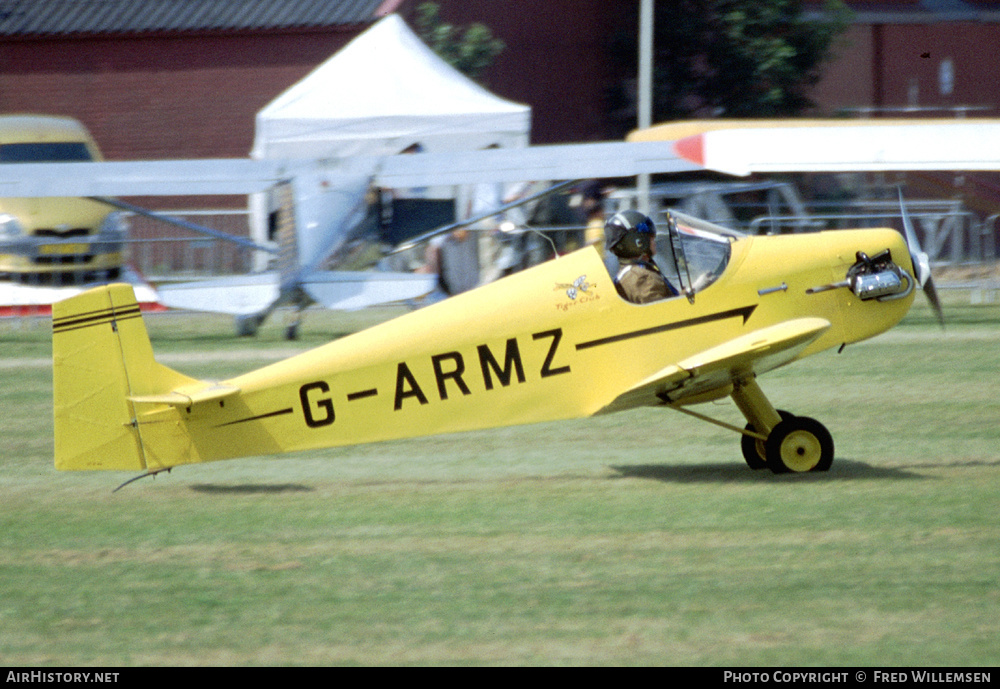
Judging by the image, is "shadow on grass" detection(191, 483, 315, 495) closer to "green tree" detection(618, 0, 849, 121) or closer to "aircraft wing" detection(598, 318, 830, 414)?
"aircraft wing" detection(598, 318, 830, 414)

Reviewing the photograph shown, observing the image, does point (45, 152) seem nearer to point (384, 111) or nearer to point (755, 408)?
point (384, 111)

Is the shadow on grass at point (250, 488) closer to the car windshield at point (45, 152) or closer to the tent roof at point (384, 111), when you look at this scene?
the tent roof at point (384, 111)

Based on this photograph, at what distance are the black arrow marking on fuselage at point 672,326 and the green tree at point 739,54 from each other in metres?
21.9

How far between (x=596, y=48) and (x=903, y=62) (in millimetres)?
8582

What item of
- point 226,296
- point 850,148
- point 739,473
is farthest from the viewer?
point 850,148

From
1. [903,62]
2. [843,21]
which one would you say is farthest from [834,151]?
[903,62]

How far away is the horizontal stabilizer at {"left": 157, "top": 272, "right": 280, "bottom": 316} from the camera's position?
1555 centimetres

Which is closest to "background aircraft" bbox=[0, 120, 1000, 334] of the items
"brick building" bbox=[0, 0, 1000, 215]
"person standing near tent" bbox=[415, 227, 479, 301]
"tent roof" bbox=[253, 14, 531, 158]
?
"person standing near tent" bbox=[415, 227, 479, 301]

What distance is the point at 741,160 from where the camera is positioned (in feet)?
52.7

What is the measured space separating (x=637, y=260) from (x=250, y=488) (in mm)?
3069

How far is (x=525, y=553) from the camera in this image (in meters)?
6.16

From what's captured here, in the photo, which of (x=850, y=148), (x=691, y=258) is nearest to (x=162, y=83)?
(x=850, y=148)

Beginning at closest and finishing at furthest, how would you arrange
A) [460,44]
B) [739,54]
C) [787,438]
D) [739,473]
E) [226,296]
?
[787,438], [739,473], [226,296], [460,44], [739,54]

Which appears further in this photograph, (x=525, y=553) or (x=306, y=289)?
(x=306, y=289)
